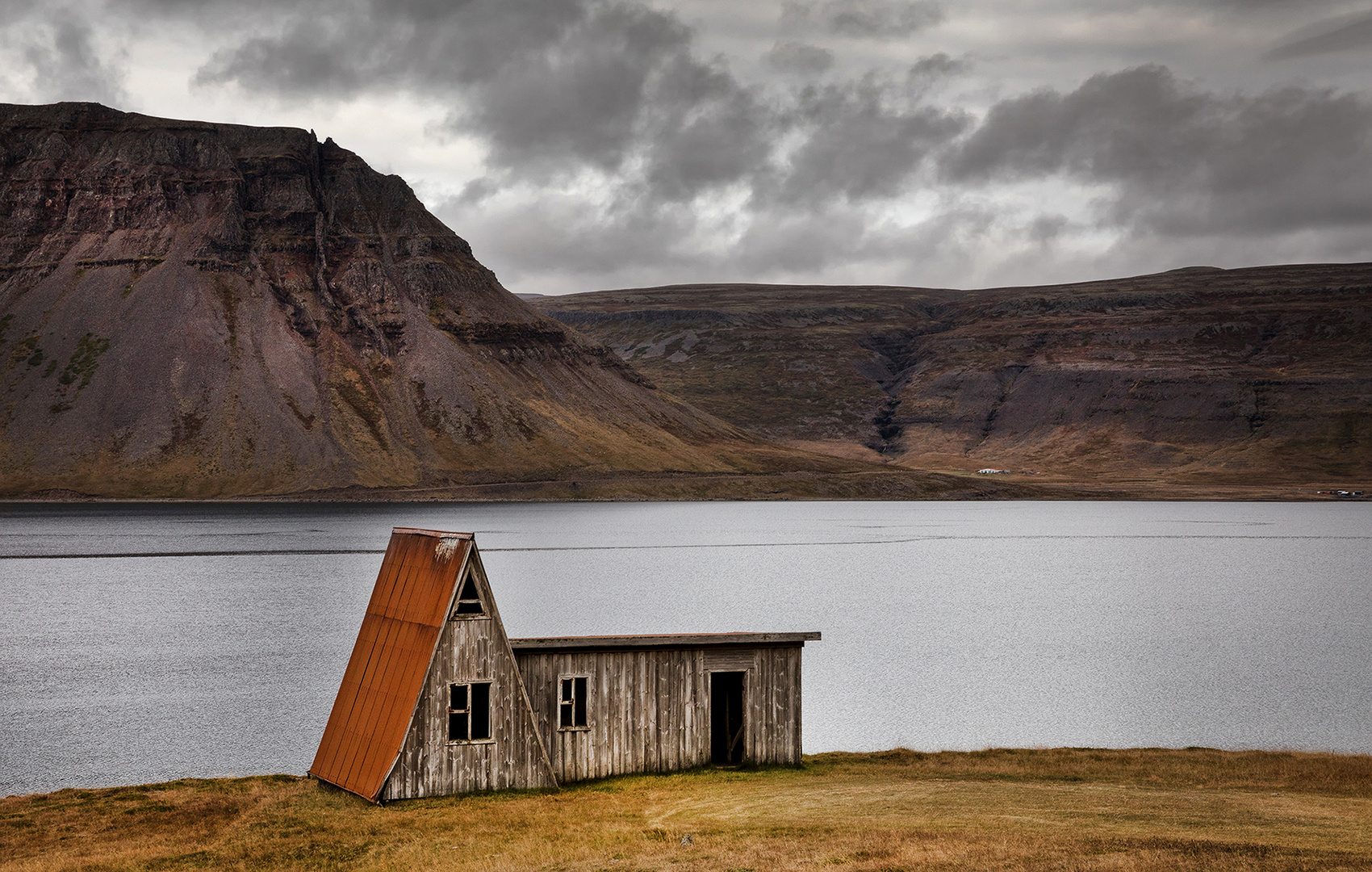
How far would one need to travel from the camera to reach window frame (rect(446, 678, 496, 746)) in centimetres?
2700

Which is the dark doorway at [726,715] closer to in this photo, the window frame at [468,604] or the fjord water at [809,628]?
the window frame at [468,604]

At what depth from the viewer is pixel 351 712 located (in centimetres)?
2931

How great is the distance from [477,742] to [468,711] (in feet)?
2.53

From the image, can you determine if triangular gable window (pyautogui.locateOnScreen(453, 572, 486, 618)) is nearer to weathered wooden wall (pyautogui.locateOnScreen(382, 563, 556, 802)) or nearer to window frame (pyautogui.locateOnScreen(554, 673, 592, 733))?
weathered wooden wall (pyautogui.locateOnScreen(382, 563, 556, 802))

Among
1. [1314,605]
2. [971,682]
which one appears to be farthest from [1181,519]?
[971,682]

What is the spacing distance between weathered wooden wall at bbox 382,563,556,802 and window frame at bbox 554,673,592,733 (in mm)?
887

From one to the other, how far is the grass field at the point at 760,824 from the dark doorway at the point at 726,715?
5.67ft

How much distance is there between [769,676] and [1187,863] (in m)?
12.5

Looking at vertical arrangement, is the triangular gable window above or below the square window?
above

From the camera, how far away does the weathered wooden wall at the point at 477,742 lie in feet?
87.6

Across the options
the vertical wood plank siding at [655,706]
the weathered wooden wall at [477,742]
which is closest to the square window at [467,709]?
the weathered wooden wall at [477,742]

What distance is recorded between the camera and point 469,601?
89.9ft

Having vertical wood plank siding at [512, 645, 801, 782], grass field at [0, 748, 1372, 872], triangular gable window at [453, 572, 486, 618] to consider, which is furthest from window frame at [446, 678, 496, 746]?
triangular gable window at [453, 572, 486, 618]

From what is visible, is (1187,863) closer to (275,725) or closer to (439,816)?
(439,816)
